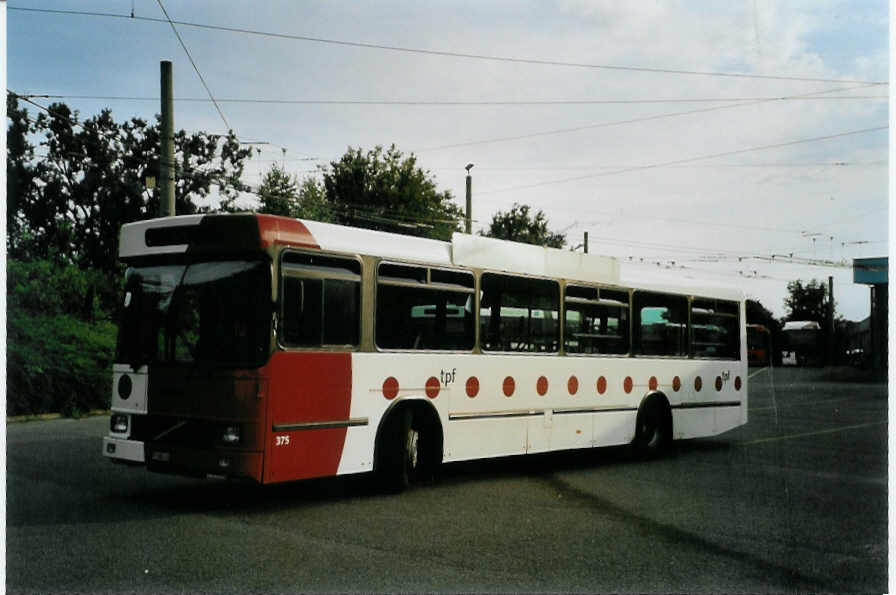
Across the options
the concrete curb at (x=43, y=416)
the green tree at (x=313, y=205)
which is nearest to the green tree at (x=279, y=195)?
the green tree at (x=313, y=205)

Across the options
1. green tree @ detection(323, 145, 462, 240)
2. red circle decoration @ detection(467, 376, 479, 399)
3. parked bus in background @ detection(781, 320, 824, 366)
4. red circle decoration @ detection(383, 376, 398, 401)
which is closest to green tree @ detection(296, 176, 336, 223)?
green tree @ detection(323, 145, 462, 240)

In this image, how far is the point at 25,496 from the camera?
31.7 ft

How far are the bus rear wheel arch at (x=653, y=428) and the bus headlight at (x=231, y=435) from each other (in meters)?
6.83

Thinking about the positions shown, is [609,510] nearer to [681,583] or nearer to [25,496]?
[681,583]

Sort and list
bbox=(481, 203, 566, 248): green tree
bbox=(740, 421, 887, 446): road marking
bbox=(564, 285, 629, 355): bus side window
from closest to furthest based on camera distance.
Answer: bbox=(564, 285, 629, 355): bus side window, bbox=(740, 421, 887, 446): road marking, bbox=(481, 203, 566, 248): green tree

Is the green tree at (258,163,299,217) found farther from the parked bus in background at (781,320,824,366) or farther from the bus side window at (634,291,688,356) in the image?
the parked bus in background at (781,320,824,366)

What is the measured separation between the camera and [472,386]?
1122 centimetres

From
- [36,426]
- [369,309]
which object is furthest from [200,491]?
[36,426]

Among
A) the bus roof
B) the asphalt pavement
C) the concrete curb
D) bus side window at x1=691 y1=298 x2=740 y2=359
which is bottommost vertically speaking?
the concrete curb

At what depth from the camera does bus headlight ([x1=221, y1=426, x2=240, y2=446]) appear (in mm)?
8789

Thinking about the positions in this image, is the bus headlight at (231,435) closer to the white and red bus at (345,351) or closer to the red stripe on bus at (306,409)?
the white and red bus at (345,351)

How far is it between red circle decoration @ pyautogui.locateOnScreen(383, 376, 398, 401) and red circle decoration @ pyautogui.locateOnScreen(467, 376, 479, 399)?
1199 mm

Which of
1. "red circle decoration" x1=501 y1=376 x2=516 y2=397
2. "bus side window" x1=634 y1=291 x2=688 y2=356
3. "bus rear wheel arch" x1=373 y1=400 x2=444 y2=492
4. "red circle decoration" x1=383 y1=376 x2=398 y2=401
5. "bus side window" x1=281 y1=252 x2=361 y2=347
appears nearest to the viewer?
"bus side window" x1=281 y1=252 x2=361 y2=347

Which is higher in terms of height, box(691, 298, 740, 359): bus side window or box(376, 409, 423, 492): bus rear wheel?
box(691, 298, 740, 359): bus side window
